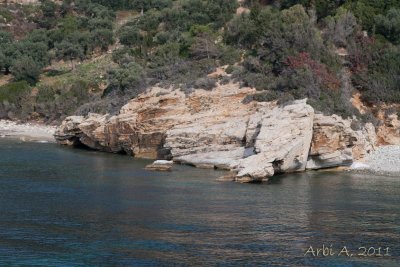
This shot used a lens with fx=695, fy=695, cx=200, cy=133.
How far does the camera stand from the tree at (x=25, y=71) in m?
80.7

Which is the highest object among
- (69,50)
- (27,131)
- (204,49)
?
(69,50)

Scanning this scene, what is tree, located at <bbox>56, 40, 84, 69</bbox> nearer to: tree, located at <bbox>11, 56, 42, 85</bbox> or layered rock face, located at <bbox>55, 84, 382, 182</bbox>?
tree, located at <bbox>11, 56, 42, 85</bbox>

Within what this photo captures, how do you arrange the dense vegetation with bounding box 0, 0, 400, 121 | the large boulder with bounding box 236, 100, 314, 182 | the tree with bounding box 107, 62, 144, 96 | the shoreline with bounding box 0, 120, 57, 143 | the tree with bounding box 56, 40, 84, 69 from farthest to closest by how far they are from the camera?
the tree with bounding box 56, 40, 84, 69 < the shoreline with bounding box 0, 120, 57, 143 < the tree with bounding box 107, 62, 144, 96 < the dense vegetation with bounding box 0, 0, 400, 121 < the large boulder with bounding box 236, 100, 314, 182

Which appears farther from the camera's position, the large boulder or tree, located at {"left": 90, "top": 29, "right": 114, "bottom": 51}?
tree, located at {"left": 90, "top": 29, "right": 114, "bottom": 51}

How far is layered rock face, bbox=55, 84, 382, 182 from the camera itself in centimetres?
4138

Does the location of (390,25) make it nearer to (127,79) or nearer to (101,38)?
(127,79)

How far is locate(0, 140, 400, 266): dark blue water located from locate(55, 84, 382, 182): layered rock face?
1511mm

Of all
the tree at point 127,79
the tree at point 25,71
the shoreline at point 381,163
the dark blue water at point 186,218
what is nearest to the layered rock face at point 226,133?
the shoreline at point 381,163

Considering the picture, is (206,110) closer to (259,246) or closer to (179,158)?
(179,158)

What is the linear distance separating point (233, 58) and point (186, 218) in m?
28.9

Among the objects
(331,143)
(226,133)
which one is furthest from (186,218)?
(226,133)

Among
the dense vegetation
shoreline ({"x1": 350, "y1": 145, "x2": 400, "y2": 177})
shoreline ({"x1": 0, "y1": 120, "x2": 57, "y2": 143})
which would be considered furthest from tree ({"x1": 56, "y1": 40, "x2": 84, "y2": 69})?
shoreline ({"x1": 350, "y1": 145, "x2": 400, "y2": 177})

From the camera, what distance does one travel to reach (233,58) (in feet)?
186

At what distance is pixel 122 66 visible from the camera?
61.6 metres
